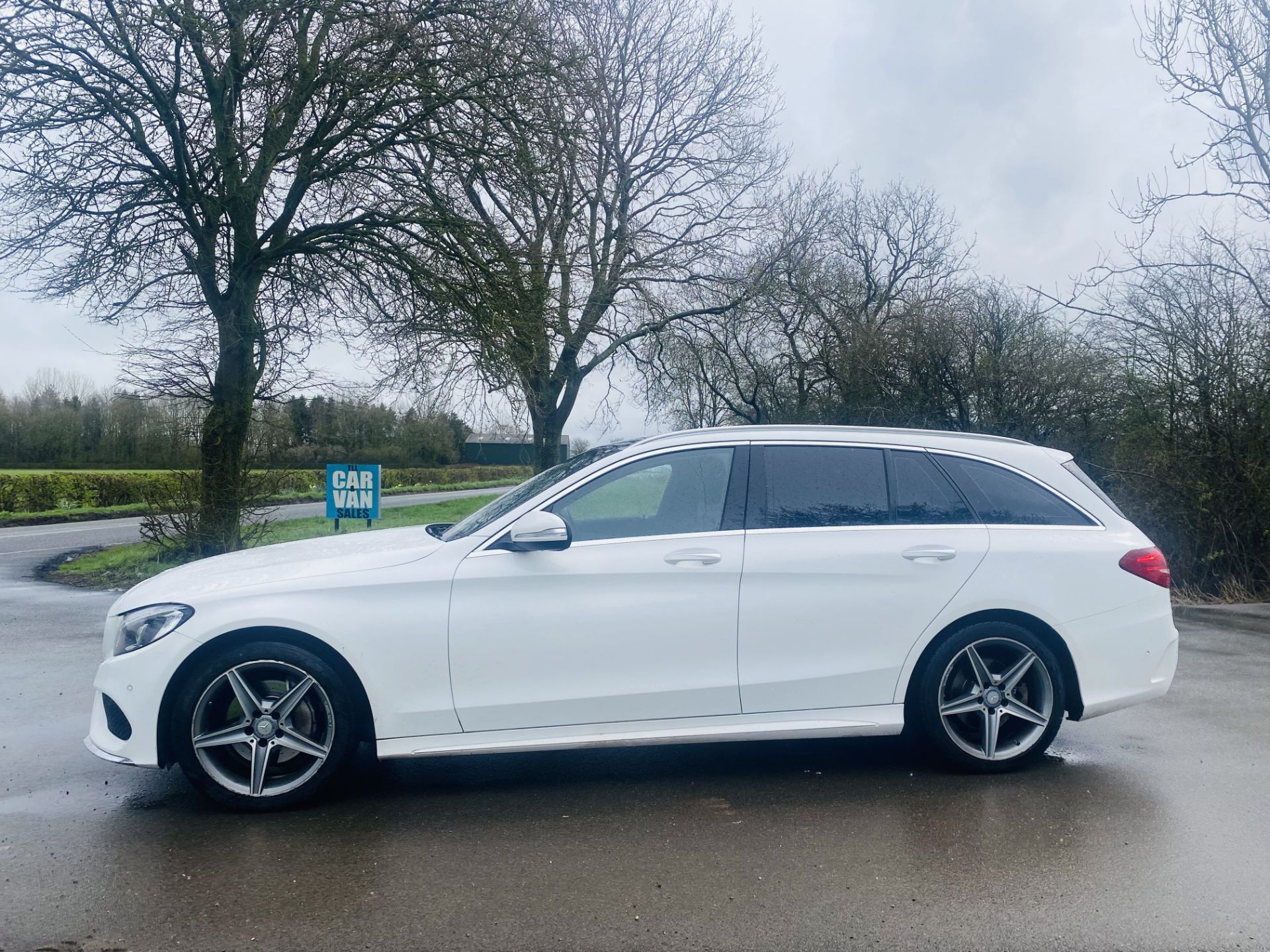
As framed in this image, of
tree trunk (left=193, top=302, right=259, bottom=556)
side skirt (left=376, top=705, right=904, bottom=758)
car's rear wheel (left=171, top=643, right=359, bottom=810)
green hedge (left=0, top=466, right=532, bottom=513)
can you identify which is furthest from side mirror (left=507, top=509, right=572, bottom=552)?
green hedge (left=0, top=466, right=532, bottom=513)

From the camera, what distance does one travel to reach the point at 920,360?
50.7 ft

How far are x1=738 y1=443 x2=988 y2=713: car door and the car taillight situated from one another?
0.75 m

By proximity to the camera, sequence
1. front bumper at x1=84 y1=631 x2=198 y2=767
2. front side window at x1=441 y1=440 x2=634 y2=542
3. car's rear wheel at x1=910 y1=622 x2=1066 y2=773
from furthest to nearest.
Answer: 1. front side window at x1=441 y1=440 x2=634 y2=542
2. car's rear wheel at x1=910 y1=622 x2=1066 y2=773
3. front bumper at x1=84 y1=631 x2=198 y2=767

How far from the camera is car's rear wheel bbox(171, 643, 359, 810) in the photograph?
14.7 feet

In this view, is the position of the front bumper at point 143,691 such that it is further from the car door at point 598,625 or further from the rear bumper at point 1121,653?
the rear bumper at point 1121,653

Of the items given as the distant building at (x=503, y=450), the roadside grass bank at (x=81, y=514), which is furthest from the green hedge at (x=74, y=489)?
the distant building at (x=503, y=450)

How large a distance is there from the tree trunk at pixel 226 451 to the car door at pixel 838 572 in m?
11.3

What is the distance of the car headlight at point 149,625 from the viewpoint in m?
4.52

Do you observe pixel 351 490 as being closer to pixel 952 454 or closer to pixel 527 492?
pixel 527 492

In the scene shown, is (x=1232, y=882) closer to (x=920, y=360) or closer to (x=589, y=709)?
(x=589, y=709)

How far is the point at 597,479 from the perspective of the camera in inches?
197

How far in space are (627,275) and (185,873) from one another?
2156 centimetres

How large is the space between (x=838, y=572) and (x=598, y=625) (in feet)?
4.02

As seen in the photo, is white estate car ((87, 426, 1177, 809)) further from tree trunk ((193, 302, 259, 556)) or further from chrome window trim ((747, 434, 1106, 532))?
tree trunk ((193, 302, 259, 556))
